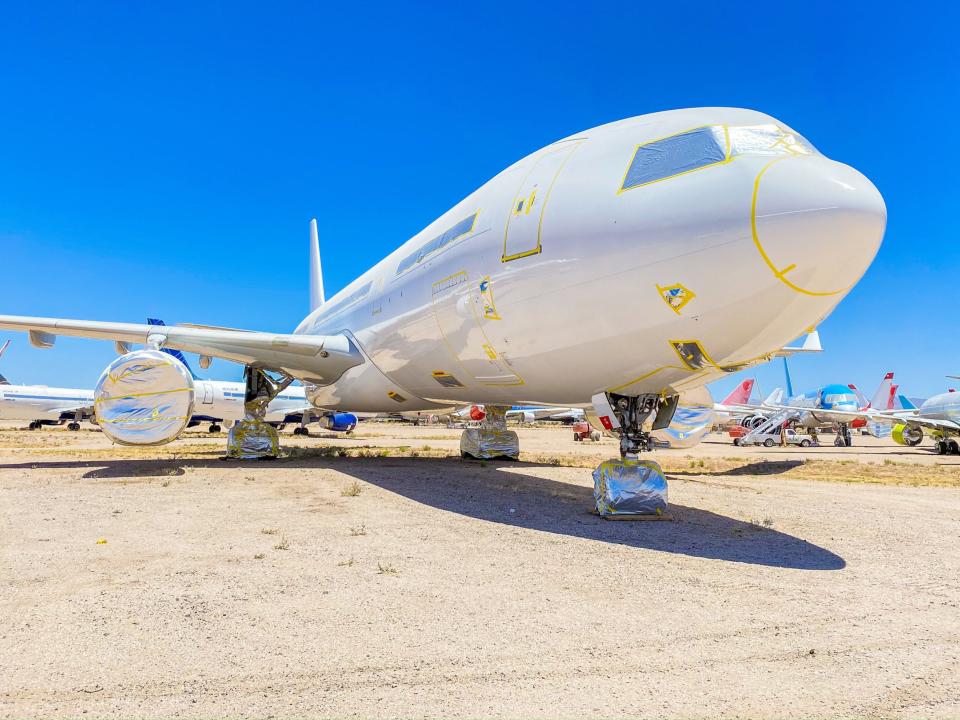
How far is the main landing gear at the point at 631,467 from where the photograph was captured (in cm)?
689

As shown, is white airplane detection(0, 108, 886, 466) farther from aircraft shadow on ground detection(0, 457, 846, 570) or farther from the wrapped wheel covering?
aircraft shadow on ground detection(0, 457, 846, 570)

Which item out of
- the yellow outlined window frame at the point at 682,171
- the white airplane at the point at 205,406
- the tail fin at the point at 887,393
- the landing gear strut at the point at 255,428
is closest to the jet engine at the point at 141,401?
the landing gear strut at the point at 255,428

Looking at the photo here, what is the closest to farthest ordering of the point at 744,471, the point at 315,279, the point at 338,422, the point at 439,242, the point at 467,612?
the point at 467,612 < the point at 439,242 < the point at 744,471 < the point at 315,279 < the point at 338,422

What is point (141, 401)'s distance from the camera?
33.3ft

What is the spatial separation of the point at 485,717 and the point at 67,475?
10.7 metres

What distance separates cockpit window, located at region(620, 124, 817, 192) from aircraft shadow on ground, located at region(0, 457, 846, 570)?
11.3ft

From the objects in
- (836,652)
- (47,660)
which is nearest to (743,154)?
(836,652)

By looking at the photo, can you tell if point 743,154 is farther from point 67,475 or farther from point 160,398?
point 67,475

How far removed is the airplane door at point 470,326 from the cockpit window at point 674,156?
2.17 metres

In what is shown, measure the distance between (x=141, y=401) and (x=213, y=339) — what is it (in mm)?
2709

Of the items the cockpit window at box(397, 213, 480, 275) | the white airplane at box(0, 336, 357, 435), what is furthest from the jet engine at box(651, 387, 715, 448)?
the white airplane at box(0, 336, 357, 435)

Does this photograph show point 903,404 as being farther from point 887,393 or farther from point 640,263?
point 640,263

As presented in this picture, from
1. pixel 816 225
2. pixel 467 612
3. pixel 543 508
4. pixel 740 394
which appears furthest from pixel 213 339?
pixel 740 394

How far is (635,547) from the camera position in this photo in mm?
5445
